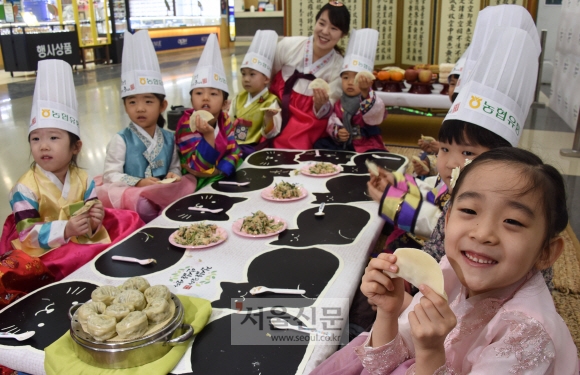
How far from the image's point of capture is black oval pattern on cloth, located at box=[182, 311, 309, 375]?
3.51 feet

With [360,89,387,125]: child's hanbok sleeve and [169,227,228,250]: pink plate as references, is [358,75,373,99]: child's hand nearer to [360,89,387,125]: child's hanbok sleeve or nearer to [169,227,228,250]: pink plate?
A: [360,89,387,125]: child's hanbok sleeve

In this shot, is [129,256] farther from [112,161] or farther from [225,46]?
[225,46]

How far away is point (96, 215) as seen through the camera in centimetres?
189

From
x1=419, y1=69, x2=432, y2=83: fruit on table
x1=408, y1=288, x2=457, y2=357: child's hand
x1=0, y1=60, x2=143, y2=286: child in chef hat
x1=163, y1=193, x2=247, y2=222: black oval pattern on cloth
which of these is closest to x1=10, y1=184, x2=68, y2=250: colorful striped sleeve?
x1=0, y1=60, x2=143, y2=286: child in chef hat

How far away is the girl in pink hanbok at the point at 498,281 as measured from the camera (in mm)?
832

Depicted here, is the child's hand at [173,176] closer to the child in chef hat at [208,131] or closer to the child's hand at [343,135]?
the child in chef hat at [208,131]

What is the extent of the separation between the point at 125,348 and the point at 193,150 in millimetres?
1597

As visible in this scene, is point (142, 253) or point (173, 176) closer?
point (142, 253)

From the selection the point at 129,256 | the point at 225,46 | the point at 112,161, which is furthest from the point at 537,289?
the point at 225,46

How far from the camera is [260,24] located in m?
13.9

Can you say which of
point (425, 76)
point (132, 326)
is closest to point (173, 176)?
point (132, 326)

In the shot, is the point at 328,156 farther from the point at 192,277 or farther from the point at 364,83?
the point at 192,277

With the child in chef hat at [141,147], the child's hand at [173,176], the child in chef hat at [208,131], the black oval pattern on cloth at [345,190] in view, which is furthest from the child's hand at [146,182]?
the black oval pattern on cloth at [345,190]

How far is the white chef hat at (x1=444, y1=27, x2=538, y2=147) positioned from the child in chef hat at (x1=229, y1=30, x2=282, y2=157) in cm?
180
